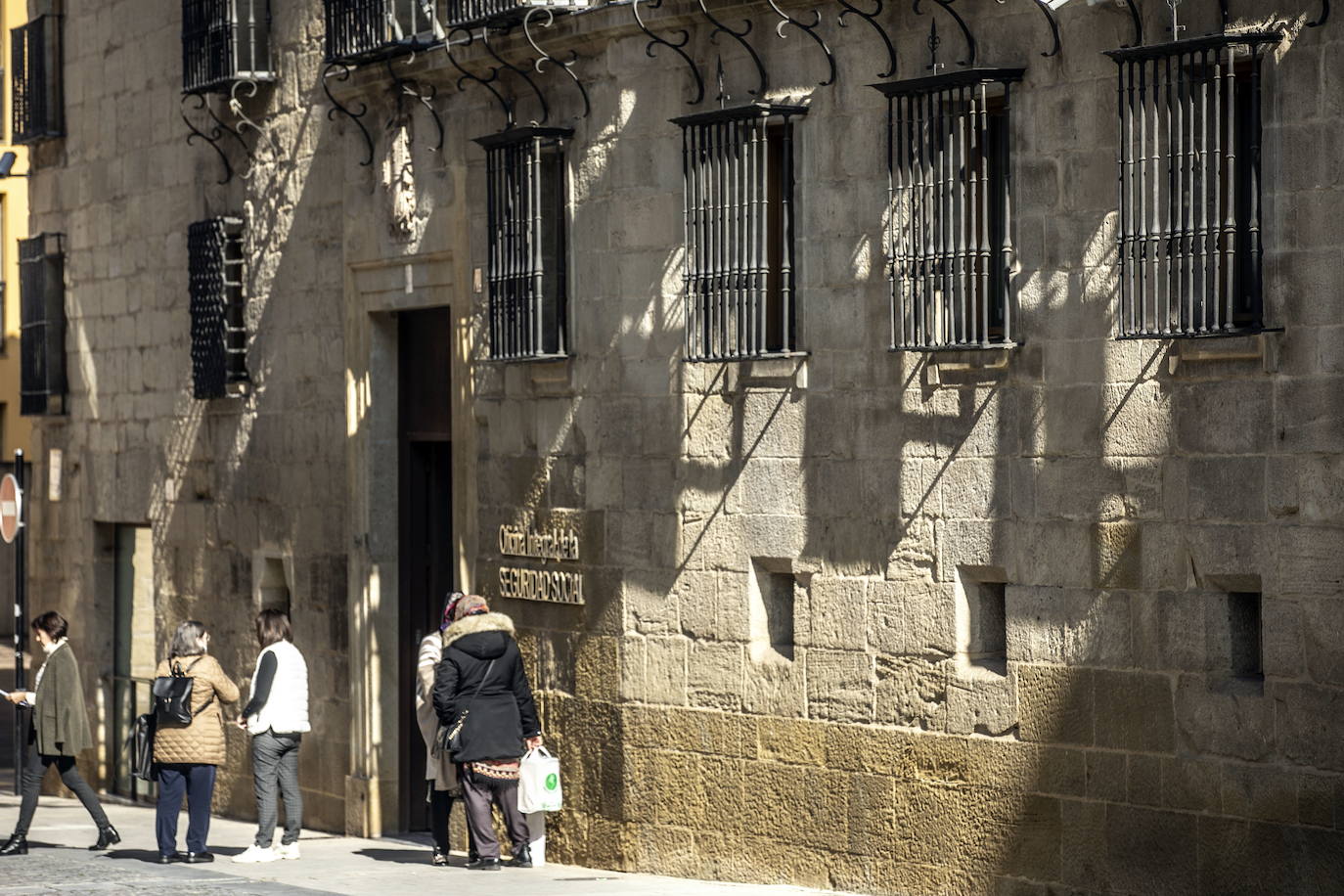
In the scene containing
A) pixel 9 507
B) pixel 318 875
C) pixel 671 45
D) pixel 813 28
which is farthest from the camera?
pixel 9 507

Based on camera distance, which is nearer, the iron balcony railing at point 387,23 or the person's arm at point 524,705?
the person's arm at point 524,705

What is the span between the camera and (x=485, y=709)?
13.2 meters

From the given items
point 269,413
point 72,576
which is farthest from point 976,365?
point 72,576

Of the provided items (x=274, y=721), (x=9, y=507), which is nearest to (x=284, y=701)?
(x=274, y=721)

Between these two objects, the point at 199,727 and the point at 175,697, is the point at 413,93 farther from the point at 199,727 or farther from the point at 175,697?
the point at 199,727

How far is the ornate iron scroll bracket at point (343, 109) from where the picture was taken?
622 inches

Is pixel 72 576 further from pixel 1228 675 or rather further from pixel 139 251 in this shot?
pixel 1228 675

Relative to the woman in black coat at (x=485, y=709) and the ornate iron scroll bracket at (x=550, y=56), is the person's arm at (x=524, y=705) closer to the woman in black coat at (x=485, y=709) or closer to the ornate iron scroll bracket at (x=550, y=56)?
the woman in black coat at (x=485, y=709)

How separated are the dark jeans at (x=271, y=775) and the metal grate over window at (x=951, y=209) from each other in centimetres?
507

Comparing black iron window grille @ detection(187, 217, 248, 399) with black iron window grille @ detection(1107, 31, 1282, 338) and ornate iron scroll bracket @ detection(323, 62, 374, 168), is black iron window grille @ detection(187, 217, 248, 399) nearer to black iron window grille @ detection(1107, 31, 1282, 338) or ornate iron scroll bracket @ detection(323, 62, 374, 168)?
ornate iron scroll bracket @ detection(323, 62, 374, 168)

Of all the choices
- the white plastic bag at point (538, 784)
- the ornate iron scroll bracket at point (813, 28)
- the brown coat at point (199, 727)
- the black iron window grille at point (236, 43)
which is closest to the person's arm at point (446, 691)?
the white plastic bag at point (538, 784)

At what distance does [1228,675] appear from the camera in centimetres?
986

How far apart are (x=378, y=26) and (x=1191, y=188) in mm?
6992

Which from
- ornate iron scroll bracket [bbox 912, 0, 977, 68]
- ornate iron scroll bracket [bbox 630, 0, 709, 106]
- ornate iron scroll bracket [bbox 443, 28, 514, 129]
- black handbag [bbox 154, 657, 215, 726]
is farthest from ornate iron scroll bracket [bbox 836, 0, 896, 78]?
black handbag [bbox 154, 657, 215, 726]
